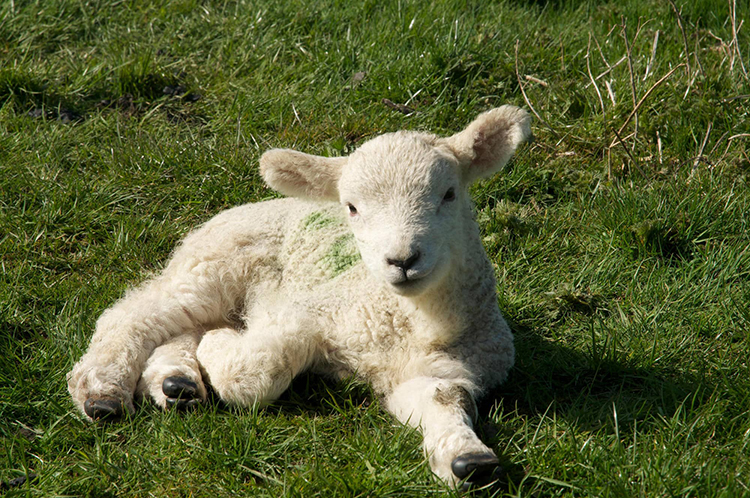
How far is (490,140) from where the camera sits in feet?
14.2

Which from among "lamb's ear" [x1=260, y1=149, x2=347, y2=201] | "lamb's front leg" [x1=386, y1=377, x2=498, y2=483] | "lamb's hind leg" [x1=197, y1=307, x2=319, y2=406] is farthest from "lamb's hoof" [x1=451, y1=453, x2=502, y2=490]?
"lamb's ear" [x1=260, y1=149, x2=347, y2=201]

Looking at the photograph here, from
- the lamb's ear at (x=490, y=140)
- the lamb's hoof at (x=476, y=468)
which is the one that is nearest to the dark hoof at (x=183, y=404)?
the lamb's hoof at (x=476, y=468)

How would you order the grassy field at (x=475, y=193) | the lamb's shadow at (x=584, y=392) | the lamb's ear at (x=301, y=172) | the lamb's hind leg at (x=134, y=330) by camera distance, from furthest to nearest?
1. the lamb's ear at (x=301, y=172)
2. the lamb's hind leg at (x=134, y=330)
3. the lamb's shadow at (x=584, y=392)
4. the grassy field at (x=475, y=193)

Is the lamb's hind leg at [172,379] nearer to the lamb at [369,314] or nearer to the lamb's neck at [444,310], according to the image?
the lamb at [369,314]

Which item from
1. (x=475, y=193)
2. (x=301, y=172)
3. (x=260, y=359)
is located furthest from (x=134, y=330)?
(x=475, y=193)

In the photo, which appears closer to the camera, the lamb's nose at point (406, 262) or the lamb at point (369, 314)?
the lamb's nose at point (406, 262)

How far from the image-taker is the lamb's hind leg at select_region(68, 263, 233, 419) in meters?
4.25

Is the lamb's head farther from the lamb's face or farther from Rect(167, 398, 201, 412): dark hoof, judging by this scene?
Rect(167, 398, 201, 412): dark hoof

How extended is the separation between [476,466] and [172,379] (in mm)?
1655

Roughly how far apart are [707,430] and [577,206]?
2.46 meters

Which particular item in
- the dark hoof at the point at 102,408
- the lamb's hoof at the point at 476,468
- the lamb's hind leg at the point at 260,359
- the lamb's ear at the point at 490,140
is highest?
the lamb's ear at the point at 490,140

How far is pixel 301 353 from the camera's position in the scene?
4355 millimetres

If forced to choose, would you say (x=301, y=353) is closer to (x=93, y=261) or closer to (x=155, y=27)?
(x=93, y=261)

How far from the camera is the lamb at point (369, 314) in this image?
3.92 metres
